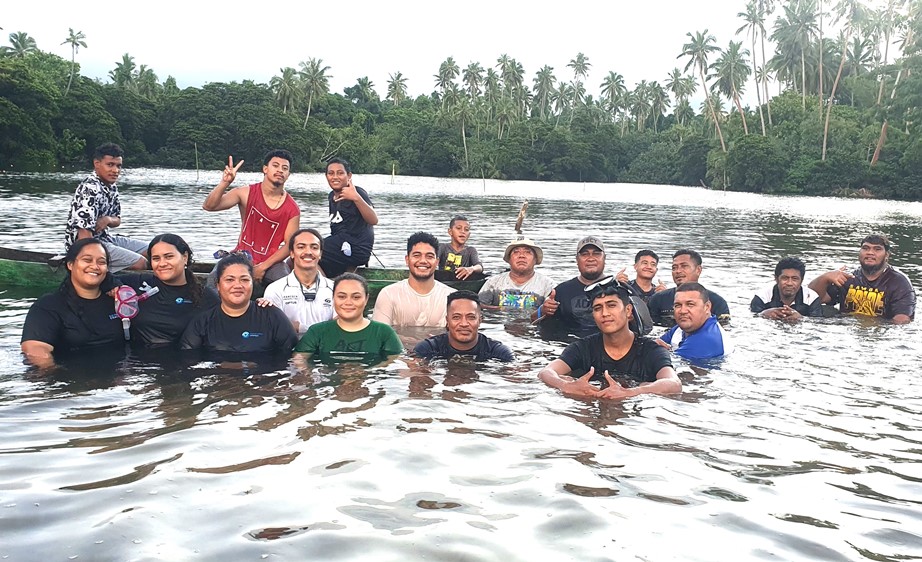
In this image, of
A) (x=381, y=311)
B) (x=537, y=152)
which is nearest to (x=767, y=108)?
(x=537, y=152)

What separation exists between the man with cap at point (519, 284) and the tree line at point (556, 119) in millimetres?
59553

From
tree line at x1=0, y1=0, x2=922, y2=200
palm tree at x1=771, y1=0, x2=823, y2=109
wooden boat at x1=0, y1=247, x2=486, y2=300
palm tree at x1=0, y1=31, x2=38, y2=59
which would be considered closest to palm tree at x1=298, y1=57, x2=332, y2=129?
tree line at x1=0, y1=0, x2=922, y2=200

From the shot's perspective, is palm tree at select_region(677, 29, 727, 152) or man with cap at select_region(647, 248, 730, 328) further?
palm tree at select_region(677, 29, 727, 152)

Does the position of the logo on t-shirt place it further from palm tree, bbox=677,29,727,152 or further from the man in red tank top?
palm tree, bbox=677,29,727,152

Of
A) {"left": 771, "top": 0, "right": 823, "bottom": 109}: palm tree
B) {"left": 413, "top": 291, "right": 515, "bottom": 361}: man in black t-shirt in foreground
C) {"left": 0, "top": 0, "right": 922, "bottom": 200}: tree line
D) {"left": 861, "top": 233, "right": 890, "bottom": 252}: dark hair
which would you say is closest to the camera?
{"left": 413, "top": 291, "right": 515, "bottom": 361}: man in black t-shirt in foreground

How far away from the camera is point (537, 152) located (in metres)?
125

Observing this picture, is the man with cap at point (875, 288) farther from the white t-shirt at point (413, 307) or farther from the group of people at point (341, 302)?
the white t-shirt at point (413, 307)

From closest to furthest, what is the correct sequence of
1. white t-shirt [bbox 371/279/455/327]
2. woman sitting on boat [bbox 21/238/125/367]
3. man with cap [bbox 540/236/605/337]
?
woman sitting on boat [bbox 21/238/125/367] → white t-shirt [bbox 371/279/455/327] → man with cap [bbox 540/236/605/337]

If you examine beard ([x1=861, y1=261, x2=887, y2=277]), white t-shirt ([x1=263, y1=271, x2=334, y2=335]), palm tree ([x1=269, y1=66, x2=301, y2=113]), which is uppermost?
palm tree ([x1=269, y1=66, x2=301, y2=113])

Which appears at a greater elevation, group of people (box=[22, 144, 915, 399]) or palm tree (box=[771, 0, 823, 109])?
palm tree (box=[771, 0, 823, 109])

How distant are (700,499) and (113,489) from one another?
12.6 ft

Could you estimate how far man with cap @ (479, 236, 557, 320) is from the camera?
12766 millimetres

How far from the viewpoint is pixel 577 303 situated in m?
12.2

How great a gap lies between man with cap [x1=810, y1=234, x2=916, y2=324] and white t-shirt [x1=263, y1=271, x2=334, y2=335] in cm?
930
